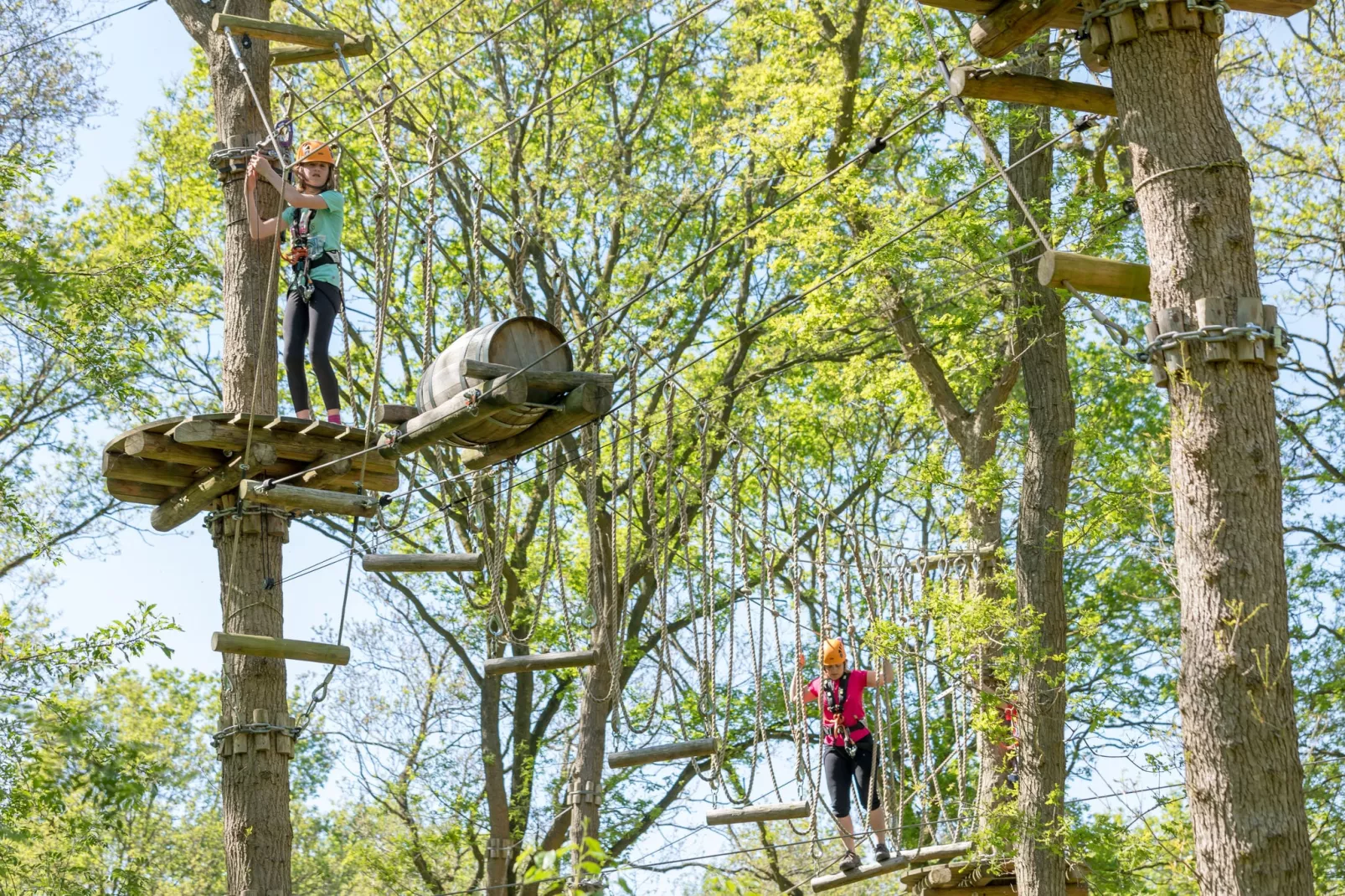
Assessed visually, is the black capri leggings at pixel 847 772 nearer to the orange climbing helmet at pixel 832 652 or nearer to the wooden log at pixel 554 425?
the orange climbing helmet at pixel 832 652

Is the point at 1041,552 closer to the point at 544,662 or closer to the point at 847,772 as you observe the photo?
the point at 847,772

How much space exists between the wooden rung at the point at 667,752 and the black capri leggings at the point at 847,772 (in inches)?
45.9

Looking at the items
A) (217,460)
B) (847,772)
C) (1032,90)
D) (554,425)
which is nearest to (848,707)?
(847,772)

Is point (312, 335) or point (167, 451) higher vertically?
point (312, 335)

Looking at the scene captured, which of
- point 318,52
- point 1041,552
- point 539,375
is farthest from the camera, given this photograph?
point 1041,552

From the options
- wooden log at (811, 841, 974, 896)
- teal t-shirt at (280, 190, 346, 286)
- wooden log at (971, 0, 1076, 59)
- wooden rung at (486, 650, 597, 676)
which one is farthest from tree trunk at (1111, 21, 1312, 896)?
teal t-shirt at (280, 190, 346, 286)

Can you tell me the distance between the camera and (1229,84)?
11.9m

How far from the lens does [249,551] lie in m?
6.62

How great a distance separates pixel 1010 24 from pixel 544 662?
3.30m

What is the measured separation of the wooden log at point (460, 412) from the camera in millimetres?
5055

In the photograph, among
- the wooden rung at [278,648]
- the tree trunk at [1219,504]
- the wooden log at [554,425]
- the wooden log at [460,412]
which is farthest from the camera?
the wooden rung at [278,648]

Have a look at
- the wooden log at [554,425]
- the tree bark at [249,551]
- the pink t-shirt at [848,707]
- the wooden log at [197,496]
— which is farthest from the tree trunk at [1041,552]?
the wooden log at [197,496]

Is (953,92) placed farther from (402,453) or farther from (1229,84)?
(1229,84)

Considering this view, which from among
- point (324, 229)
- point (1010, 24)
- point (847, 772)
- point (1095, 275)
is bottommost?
point (847, 772)
